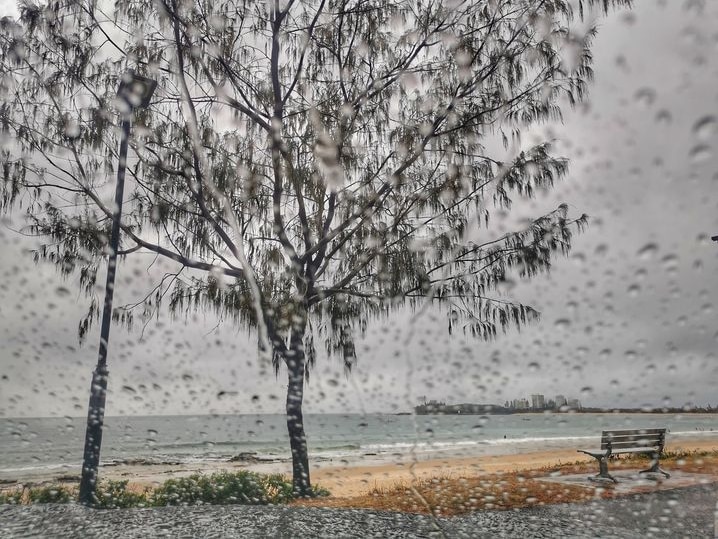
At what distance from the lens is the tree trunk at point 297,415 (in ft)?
13.7

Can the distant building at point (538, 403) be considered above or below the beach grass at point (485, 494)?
above

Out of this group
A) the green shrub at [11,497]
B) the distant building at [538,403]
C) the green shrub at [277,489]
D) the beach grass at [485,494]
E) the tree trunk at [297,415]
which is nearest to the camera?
the distant building at [538,403]

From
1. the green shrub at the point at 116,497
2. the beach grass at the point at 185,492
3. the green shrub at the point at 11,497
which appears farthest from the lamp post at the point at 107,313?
the green shrub at the point at 11,497

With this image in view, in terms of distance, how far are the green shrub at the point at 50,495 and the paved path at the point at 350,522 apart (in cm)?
21

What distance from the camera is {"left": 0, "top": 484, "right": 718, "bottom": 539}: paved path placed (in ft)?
10.4

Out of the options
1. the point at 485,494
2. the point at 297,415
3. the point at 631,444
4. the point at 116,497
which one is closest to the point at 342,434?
the point at 297,415

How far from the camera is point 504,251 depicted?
403 centimetres

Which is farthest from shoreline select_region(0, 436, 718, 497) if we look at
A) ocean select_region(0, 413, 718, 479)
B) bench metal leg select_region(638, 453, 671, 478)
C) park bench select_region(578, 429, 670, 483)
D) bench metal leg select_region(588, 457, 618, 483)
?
bench metal leg select_region(638, 453, 671, 478)

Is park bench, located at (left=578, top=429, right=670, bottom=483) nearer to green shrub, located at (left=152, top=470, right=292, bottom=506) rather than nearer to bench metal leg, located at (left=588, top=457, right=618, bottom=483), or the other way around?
bench metal leg, located at (left=588, top=457, right=618, bottom=483)

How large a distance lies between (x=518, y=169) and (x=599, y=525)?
2272 mm

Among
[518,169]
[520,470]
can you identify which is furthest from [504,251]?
[520,470]

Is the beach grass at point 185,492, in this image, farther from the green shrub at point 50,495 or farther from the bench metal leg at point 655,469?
the bench metal leg at point 655,469

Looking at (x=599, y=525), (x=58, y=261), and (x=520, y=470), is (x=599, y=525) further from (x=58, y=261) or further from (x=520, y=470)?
(x=58, y=261)

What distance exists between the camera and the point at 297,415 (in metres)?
4.33
